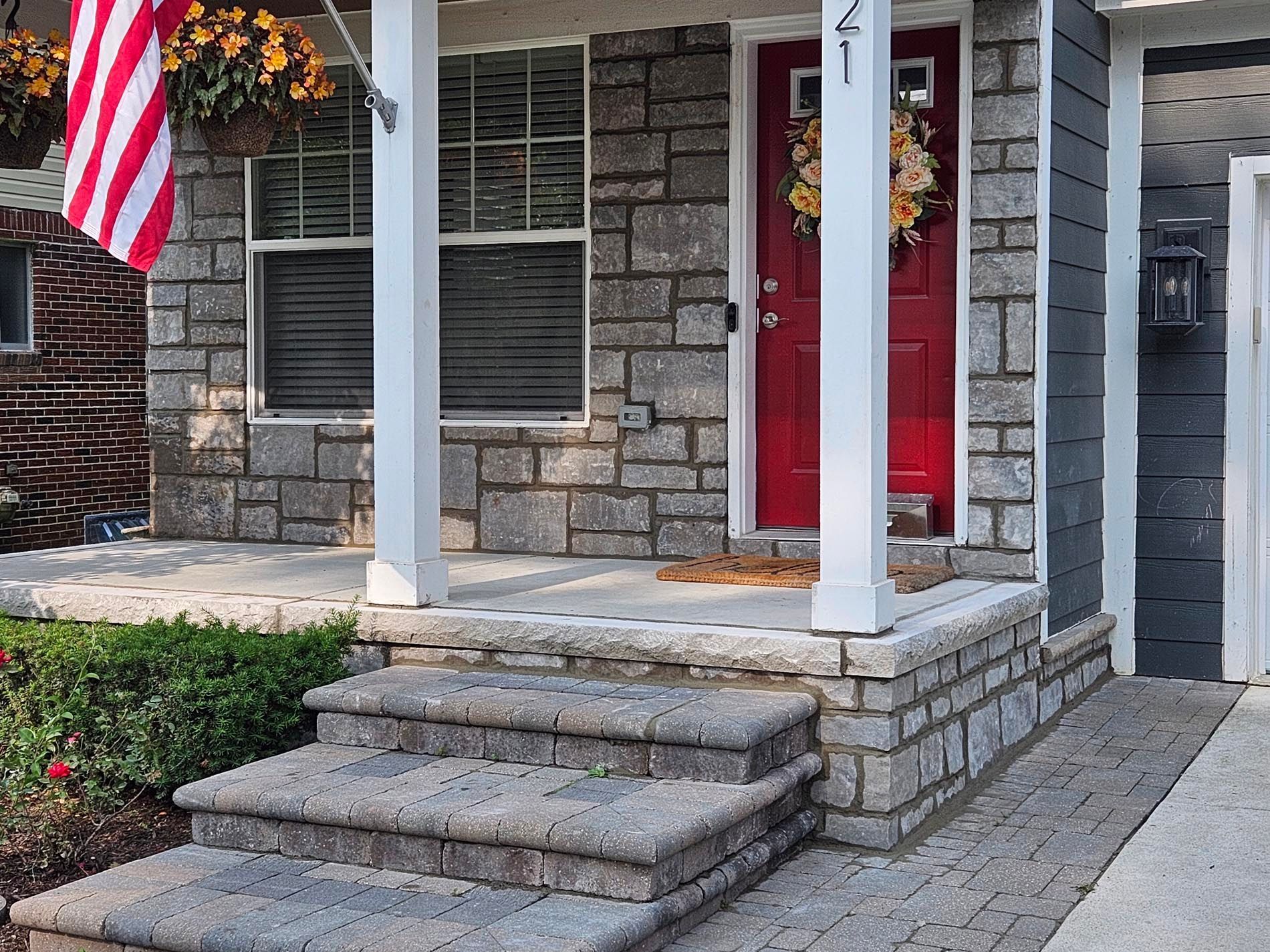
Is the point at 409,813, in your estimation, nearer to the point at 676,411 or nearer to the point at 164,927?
the point at 164,927

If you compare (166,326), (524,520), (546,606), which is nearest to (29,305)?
(166,326)

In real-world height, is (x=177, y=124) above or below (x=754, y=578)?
above

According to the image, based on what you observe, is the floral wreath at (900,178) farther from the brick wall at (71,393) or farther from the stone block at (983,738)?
the brick wall at (71,393)

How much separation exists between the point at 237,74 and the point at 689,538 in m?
2.51

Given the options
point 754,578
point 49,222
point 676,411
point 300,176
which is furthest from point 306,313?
point 49,222

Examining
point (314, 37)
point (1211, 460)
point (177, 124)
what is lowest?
point (1211, 460)

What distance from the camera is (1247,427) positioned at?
240 inches

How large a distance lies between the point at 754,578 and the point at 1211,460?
2.19m

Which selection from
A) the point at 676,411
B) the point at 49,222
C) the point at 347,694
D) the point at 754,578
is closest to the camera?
the point at 347,694

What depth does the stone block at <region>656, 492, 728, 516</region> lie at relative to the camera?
237 inches

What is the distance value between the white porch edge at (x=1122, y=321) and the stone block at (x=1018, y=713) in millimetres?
1107

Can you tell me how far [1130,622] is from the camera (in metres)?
6.36

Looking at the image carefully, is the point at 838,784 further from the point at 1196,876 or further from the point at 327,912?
the point at 327,912

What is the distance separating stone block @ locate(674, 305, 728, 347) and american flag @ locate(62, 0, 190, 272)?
8.01ft
